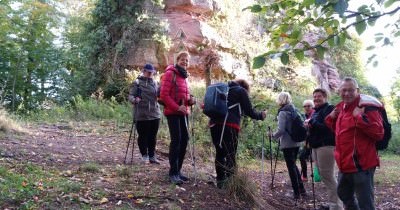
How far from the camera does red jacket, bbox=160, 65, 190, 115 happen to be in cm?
623

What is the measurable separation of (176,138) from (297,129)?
233cm

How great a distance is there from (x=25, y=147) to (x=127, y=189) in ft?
10.5

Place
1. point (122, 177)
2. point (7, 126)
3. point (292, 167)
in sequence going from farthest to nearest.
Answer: point (7, 126) → point (292, 167) → point (122, 177)

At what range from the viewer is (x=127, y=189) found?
19.6ft

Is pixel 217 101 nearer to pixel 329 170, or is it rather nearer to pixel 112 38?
pixel 329 170

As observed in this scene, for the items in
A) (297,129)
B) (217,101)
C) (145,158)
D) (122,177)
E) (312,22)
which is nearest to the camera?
(312,22)

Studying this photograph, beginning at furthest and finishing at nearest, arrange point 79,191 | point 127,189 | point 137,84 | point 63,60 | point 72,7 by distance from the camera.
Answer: point 72,7, point 63,60, point 137,84, point 127,189, point 79,191

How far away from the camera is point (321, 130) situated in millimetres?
6090

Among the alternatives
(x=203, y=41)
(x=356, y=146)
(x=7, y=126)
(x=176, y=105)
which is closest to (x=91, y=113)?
(x=7, y=126)

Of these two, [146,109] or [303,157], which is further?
[303,157]

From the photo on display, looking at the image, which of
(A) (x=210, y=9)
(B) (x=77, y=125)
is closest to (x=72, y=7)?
(A) (x=210, y=9)

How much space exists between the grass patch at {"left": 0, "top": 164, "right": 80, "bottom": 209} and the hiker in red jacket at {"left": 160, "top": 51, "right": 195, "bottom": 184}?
1492 millimetres

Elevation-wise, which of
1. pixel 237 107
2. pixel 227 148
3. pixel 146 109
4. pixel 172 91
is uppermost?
pixel 172 91

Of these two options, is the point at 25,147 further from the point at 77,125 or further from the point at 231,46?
the point at 231,46
